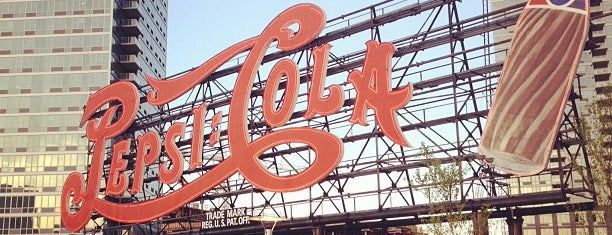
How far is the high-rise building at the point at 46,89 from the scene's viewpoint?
89.1 meters

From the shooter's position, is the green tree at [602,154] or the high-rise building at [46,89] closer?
the green tree at [602,154]

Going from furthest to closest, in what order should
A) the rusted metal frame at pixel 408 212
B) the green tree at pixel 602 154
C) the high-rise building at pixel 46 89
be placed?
the high-rise building at pixel 46 89
the rusted metal frame at pixel 408 212
the green tree at pixel 602 154

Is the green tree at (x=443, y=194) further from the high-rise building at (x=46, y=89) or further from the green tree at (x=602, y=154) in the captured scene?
the high-rise building at (x=46, y=89)

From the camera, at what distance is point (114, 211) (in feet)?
160

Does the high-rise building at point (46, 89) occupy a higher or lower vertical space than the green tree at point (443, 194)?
higher

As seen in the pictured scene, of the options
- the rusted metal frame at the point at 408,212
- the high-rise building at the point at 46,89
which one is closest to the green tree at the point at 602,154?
the rusted metal frame at the point at 408,212

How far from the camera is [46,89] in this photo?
9138 centimetres

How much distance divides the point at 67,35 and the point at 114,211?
49.7 m

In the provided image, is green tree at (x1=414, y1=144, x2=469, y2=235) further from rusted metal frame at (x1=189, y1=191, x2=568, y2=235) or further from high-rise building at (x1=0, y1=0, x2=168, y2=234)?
high-rise building at (x1=0, y1=0, x2=168, y2=234)

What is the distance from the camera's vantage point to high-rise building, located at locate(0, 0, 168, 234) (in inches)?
3506

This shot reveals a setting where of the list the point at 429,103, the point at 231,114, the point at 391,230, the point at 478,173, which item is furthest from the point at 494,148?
the point at 391,230

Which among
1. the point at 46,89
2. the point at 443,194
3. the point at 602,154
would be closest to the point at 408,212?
the point at 443,194

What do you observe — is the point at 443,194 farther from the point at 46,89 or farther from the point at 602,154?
the point at 46,89

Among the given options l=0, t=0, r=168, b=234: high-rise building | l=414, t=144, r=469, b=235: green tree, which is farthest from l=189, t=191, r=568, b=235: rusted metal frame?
l=0, t=0, r=168, b=234: high-rise building
